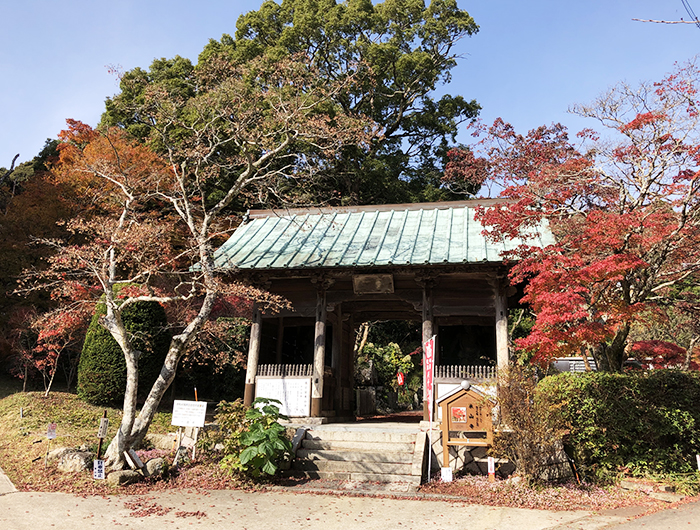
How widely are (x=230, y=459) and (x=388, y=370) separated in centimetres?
1526

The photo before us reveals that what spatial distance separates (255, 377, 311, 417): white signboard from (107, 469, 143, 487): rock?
12.6ft

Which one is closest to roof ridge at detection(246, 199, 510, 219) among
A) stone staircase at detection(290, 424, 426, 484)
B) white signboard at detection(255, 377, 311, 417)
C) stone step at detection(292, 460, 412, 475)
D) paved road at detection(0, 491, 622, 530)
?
white signboard at detection(255, 377, 311, 417)

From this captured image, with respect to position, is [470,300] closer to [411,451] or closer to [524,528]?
[411,451]

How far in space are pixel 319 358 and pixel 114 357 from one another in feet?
20.4

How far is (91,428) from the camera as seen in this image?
41.4 feet

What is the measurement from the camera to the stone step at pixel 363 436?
10039 mm

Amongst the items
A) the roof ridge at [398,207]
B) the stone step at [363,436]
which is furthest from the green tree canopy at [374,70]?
the stone step at [363,436]

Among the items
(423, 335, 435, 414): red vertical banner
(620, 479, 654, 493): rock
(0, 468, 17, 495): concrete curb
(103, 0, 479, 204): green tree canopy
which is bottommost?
(0, 468, 17, 495): concrete curb

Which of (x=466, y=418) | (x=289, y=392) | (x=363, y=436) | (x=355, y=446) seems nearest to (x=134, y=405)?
(x=289, y=392)

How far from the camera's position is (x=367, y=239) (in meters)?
13.1

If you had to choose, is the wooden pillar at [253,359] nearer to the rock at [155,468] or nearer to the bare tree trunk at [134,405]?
the bare tree trunk at [134,405]

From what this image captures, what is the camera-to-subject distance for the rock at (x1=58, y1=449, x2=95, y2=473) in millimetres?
8898

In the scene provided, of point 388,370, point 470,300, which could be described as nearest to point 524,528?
point 470,300

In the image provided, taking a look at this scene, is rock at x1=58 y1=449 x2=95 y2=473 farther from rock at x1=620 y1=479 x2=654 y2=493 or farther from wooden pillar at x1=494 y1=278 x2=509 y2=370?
rock at x1=620 y1=479 x2=654 y2=493
